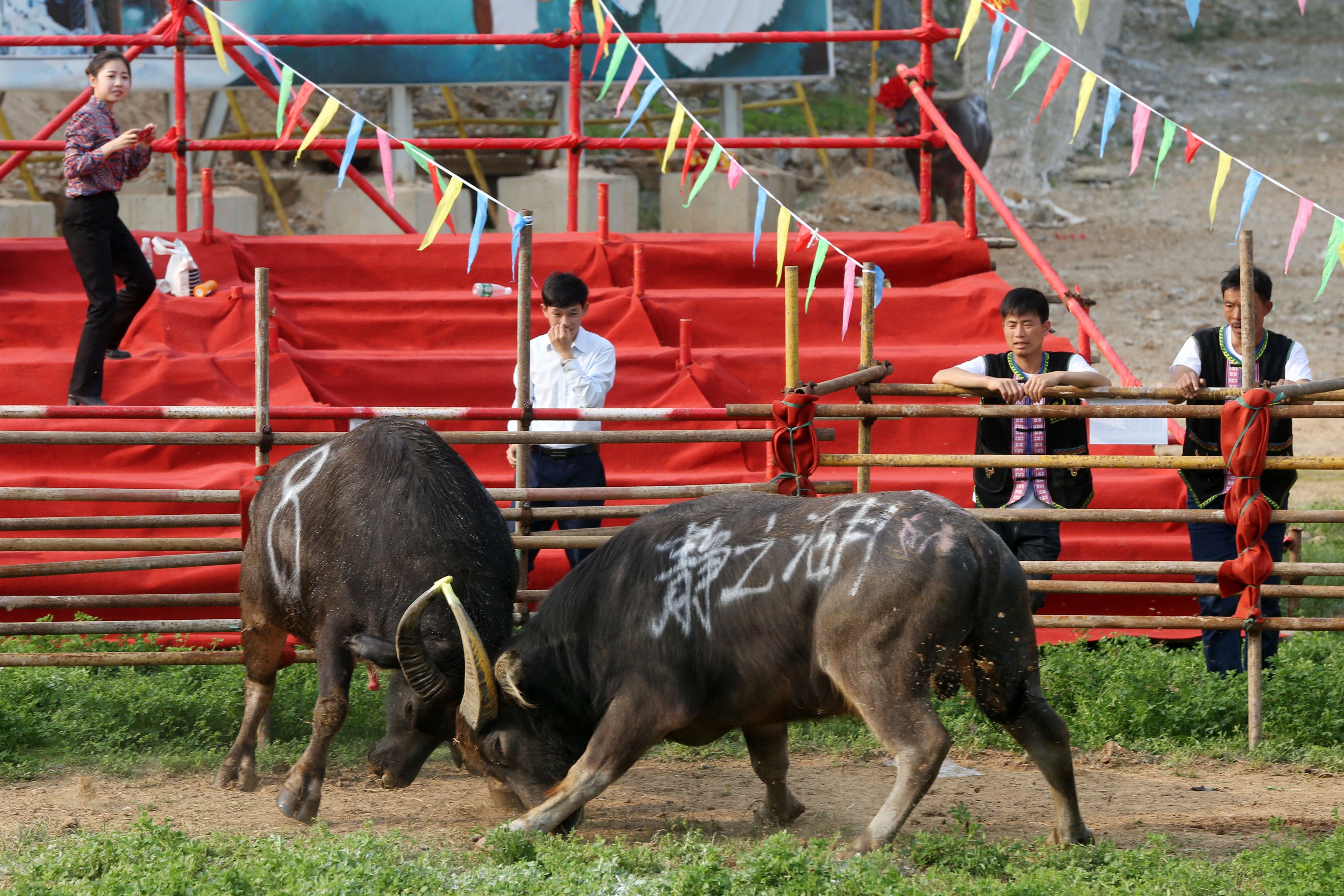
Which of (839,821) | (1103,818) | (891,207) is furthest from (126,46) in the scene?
(891,207)

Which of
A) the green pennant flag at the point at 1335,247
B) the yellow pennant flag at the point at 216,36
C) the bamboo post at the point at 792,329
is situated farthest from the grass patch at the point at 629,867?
the yellow pennant flag at the point at 216,36

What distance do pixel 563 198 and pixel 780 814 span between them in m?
6.46

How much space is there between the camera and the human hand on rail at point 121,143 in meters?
6.51

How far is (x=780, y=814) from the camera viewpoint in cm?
477

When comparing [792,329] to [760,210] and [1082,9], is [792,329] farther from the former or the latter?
[1082,9]

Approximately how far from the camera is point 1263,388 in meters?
5.37

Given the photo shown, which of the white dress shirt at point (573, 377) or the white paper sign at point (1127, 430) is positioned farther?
the white dress shirt at point (573, 377)

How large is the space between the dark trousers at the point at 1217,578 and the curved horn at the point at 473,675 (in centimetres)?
323

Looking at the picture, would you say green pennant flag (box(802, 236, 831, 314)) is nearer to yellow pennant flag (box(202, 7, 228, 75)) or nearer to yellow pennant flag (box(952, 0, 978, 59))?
yellow pennant flag (box(952, 0, 978, 59))

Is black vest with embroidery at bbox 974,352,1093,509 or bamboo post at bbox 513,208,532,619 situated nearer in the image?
bamboo post at bbox 513,208,532,619

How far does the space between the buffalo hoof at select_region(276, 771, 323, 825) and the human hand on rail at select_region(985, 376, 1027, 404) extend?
3.08 m

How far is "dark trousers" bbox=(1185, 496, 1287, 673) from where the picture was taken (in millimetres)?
5844

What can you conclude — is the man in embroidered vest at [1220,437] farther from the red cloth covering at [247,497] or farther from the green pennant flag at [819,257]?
the red cloth covering at [247,497]

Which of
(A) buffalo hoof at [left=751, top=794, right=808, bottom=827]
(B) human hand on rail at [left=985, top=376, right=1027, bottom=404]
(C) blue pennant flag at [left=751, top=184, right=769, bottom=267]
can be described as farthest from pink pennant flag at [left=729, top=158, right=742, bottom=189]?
(A) buffalo hoof at [left=751, top=794, right=808, bottom=827]
